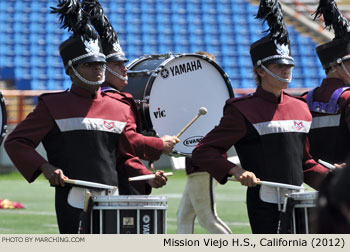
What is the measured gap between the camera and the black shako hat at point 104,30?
4770mm

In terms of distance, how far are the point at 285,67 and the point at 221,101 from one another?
933 mm

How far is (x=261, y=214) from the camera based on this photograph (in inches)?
165

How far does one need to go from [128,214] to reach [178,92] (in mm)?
1705

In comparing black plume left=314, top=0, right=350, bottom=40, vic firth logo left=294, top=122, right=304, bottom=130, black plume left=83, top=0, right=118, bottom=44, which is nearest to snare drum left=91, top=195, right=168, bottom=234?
vic firth logo left=294, top=122, right=304, bottom=130

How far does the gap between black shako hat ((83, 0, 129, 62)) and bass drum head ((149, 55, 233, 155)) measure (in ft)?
1.08

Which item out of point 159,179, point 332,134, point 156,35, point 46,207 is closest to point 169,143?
point 159,179

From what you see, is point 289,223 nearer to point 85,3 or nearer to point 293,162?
point 293,162

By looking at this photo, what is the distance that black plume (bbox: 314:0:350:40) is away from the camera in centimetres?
510

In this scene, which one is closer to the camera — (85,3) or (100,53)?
(100,53)

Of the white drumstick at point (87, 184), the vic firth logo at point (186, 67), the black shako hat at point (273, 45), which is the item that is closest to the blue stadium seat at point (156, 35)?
the vic firth logo at point (186, 67)

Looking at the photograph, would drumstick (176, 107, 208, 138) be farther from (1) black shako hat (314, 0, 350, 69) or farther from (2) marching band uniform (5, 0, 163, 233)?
(1) black shako hat (314, 0, 350, 69)

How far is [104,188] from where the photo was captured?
4.02 meters

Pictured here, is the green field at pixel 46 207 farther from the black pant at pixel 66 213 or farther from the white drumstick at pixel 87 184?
the white drumstick at pixel 87 184

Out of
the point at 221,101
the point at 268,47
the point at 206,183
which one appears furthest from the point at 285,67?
the point at 206,183
